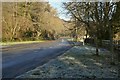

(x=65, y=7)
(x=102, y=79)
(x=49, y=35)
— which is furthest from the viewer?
(x=49, y=35)

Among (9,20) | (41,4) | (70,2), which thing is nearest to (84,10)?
(70,2)

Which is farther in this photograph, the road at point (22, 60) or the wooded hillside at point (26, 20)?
the wooded hillside at point (26, 20)

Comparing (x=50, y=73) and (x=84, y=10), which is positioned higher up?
(x=84, y=10)

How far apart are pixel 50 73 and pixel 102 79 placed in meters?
2.49

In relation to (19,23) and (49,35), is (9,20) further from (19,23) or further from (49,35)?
(49,35)

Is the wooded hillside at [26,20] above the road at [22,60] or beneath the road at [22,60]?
above

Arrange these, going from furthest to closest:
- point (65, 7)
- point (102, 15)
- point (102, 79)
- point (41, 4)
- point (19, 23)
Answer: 1. point (41, 4)
2. point (19, 23)
3. point (65, 7)
4. point (102, 15)
5. point (102, 79)

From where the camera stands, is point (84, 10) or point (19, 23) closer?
point (84, 10)

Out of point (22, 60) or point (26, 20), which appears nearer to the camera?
point (22, 60)

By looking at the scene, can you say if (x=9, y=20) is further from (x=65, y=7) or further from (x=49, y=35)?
(x=49, y=35)

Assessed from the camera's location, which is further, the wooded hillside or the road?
the wooded hillside

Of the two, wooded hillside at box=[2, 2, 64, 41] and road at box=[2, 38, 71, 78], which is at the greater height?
wooded hillside at box=[2, 2, 64, 41]

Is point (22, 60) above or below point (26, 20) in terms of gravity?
below

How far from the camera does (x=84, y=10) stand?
2144 centimetres
